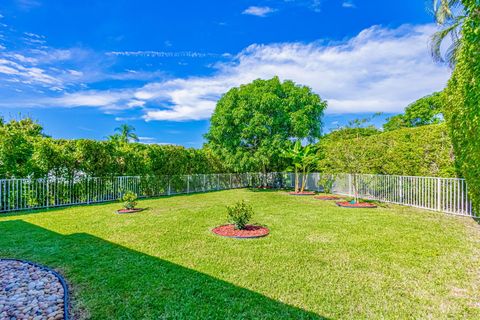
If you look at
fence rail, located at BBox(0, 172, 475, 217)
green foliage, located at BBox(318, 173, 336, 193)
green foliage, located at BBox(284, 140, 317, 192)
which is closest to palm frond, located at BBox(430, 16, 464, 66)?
fence rail, located at BBox(0, 172, 475, 217)

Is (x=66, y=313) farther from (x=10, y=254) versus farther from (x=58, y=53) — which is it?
(x=58, y=53)

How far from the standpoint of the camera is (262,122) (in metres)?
18.2

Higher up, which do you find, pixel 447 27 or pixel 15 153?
pixel 447 27

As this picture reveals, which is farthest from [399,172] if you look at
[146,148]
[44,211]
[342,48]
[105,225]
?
[44,211]

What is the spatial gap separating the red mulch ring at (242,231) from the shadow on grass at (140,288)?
2110 mm

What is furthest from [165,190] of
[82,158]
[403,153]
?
[403,153]

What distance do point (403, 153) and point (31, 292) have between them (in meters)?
14.0

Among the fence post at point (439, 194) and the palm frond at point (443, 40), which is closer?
the fence post at point (439, 194)

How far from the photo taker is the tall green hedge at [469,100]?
4.34 meters

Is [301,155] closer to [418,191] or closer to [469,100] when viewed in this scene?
[418,191]

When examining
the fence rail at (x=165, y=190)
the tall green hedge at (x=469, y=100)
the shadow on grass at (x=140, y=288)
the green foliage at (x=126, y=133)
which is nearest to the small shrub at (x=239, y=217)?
the shadow on grass at (x=140, y=288)

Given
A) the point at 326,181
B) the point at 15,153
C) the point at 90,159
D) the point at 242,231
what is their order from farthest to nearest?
the point at 326,181
the point at 90,159
the point at 15,153
the point at 242,231

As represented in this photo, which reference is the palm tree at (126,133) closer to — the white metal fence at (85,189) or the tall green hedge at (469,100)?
the white metal fence at (85,189)

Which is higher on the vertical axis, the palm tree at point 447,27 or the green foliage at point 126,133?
the palm tree at point 447,27
